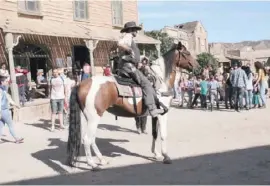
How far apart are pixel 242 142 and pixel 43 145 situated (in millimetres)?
4680

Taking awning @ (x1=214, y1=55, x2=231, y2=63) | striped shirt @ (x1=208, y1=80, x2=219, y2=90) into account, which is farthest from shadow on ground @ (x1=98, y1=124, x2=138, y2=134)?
awning @ (x1=214, y1=55, x2=231, y2=63)

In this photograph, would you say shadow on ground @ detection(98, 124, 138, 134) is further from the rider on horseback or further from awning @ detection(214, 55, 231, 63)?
awning @ detection(214, 55, 231, 63)

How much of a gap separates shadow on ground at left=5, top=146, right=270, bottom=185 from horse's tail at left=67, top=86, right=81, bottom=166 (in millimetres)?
419

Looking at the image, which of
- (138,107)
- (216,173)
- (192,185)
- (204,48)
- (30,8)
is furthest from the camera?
(204,48)

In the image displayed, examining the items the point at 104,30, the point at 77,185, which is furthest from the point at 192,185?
the point at 104,30

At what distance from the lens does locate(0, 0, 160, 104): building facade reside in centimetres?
1606

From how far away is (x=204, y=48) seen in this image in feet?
170

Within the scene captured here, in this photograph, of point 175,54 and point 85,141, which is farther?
point 175,54

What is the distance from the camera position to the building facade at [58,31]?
16.1m

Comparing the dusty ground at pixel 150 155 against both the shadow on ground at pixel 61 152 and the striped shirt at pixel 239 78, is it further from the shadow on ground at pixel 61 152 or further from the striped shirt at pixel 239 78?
the striped shirt at pixel 239 78

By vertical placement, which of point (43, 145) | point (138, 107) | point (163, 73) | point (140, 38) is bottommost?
point (43, 145)

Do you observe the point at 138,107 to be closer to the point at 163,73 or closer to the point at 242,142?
the point at 163,73

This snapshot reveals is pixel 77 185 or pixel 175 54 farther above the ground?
pixel 175 54

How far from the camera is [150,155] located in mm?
7773
